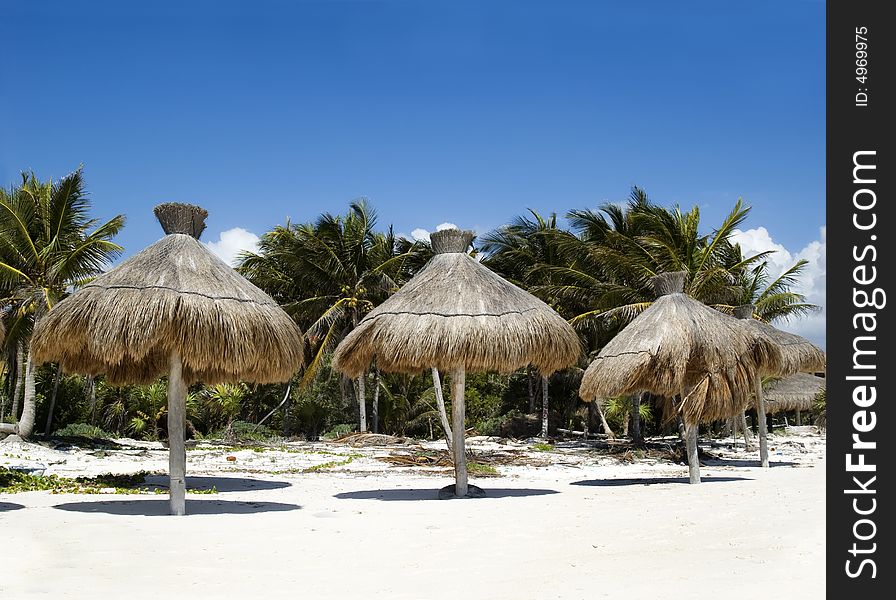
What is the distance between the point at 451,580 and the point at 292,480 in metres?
7.97

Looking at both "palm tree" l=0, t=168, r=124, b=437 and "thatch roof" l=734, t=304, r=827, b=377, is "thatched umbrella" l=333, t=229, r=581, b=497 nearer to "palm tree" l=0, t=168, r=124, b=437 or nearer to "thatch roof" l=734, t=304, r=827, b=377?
"thatch roof" l=734, t=304, r=827, b=377

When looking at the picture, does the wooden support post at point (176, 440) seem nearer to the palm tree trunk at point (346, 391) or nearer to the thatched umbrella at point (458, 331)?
the thatched umbrella at point (458, 331)

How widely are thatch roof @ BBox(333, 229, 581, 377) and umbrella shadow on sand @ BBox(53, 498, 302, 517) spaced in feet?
7.07

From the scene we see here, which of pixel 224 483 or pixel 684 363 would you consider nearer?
pixel 684 363

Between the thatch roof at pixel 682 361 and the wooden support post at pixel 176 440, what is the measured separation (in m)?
6.18

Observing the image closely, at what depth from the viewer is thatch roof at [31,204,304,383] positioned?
→ 879cm

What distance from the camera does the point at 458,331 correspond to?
10.3 meters

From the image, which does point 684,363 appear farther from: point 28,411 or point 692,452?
point 28,411

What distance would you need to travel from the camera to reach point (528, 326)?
10633mm

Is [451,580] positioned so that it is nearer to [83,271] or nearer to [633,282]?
[83,271]

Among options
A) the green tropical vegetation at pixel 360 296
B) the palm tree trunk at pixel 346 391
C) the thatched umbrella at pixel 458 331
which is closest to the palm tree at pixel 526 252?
the green tropical vegetation at pixel 360 296

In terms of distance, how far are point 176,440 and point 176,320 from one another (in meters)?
1.46
